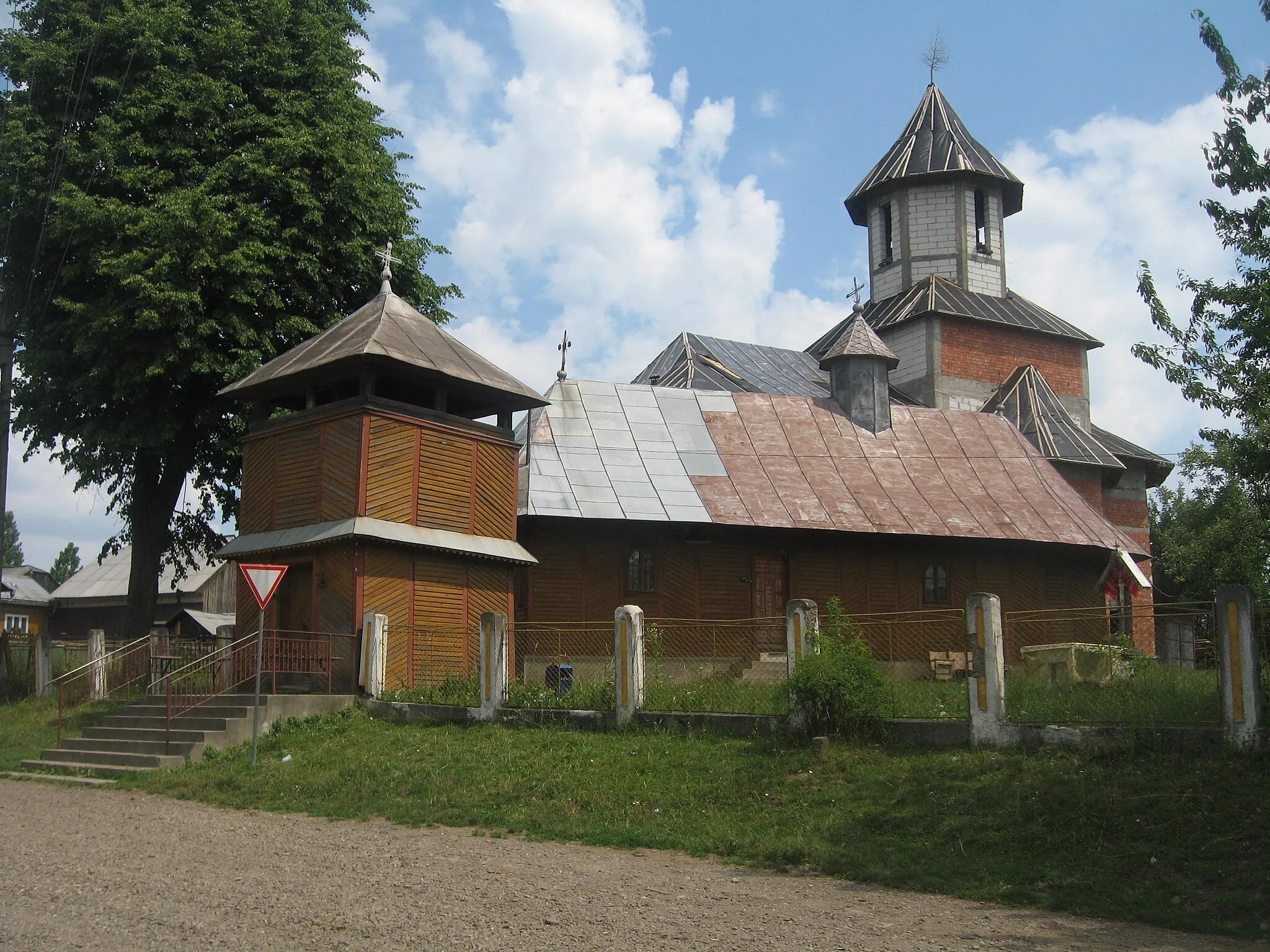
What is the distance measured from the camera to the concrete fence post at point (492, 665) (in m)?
15.7

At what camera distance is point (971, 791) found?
10.6 meters

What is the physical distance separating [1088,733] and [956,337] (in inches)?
941

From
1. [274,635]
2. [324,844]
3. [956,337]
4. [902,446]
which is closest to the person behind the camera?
[324,844]

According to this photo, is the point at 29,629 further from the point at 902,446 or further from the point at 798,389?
the point at 902,446

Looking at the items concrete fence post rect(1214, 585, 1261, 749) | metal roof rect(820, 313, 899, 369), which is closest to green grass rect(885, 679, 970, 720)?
concrete fence post rect(1214, 585, 1261, 749)

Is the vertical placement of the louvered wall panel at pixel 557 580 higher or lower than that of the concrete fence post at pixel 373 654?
higher

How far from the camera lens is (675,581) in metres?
22.5

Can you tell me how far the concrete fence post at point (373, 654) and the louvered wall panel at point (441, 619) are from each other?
0.74 meters

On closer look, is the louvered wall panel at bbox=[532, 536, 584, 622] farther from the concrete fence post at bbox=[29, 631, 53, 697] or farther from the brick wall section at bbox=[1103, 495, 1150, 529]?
the brick wall section at bbox=[1103, 495, 1150, 529]

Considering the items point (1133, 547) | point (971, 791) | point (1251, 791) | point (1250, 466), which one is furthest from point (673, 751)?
point (1133, 547)

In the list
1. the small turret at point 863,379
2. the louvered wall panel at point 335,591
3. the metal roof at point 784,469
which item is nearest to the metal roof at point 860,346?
the small turret at point 863,379

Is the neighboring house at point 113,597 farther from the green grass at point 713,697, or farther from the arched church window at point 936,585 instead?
the green grass at point 713,697

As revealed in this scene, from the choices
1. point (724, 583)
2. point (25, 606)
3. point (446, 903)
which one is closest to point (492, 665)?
point (446, 903)

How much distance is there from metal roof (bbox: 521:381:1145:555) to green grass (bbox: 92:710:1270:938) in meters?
8.16
